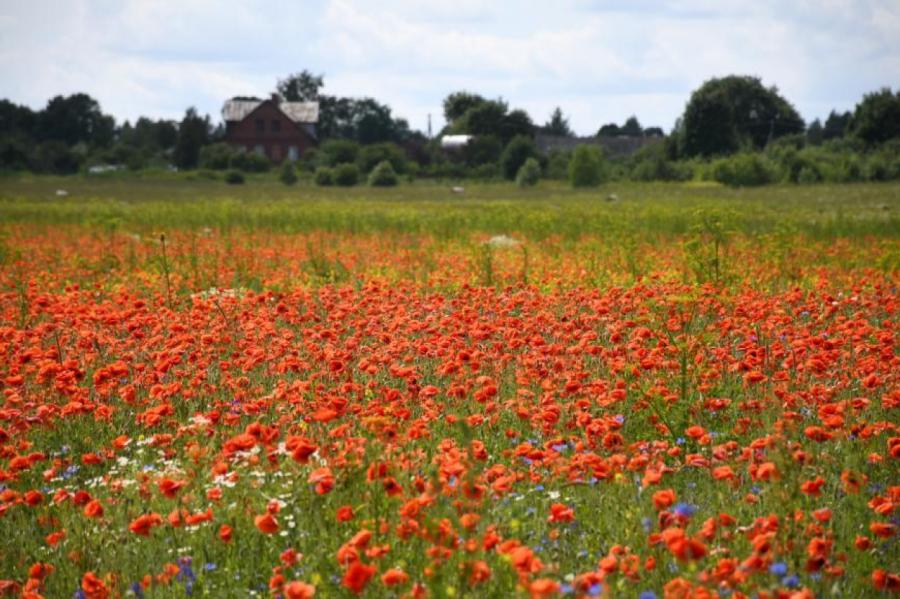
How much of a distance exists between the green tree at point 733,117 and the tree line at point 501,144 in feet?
0.31

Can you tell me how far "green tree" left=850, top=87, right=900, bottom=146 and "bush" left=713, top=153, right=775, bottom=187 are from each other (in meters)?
18.3

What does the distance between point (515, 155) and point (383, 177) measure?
34.9 ft

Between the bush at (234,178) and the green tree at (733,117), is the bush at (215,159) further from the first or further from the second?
the green tree at (733,117)

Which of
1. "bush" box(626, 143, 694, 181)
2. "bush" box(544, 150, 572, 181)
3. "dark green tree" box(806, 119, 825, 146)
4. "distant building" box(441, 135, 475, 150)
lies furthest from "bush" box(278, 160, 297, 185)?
"dark green tree" box(806, 119, 825, 146)

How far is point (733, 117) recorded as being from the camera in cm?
7750

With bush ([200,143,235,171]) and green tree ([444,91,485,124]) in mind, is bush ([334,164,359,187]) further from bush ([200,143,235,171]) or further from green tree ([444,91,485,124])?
green tree ([444,91,485,124])

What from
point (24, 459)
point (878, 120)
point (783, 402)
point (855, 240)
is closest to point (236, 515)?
point (24, 459)

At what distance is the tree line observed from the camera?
55.3m

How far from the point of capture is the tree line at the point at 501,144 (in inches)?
2179

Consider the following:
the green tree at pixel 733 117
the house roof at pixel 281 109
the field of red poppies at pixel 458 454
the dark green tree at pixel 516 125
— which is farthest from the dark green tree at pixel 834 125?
the field of red poppies at pixel 458 454

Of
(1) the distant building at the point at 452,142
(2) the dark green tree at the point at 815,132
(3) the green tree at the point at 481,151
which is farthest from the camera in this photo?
(2) the dark green tree at the point at 815,132

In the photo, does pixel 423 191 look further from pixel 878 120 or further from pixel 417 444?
pixel 417 444

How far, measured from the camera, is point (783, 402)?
5.51 metres

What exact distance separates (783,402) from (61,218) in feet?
74.4
